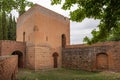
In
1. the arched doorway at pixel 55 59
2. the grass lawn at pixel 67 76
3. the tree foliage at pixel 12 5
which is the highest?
the tree foliage at pixel 12 5

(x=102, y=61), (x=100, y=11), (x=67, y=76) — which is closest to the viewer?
(x=100, y=11)

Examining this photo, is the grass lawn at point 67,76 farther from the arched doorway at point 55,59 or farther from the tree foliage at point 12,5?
the tree foliage at point 12,5

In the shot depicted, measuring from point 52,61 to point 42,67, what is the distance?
207 centimetres

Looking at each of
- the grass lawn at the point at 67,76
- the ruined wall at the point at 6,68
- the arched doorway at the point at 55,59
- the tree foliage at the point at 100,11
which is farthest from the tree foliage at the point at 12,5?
the arched doorway at the point at 55,59

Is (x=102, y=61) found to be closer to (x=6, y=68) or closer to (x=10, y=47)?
(x=10, y=47)

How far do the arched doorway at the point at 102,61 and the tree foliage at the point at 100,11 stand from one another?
13042 mm

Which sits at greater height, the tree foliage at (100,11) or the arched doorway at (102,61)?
the tree foliage at (100,11)

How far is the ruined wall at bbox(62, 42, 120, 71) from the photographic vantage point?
17.9 metres

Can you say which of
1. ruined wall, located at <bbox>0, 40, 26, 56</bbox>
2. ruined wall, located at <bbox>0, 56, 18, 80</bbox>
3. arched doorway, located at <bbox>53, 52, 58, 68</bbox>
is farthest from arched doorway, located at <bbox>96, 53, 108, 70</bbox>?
ruined wall, located at <bbox>0, 56, 18, 80</bbox>

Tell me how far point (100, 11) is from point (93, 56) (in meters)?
14.8

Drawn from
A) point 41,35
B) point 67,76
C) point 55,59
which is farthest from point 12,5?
point 55,59

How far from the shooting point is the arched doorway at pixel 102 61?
18703 mm

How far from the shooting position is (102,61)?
19016 millimetres

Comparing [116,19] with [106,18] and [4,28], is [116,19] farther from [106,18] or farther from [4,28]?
[4,28]
